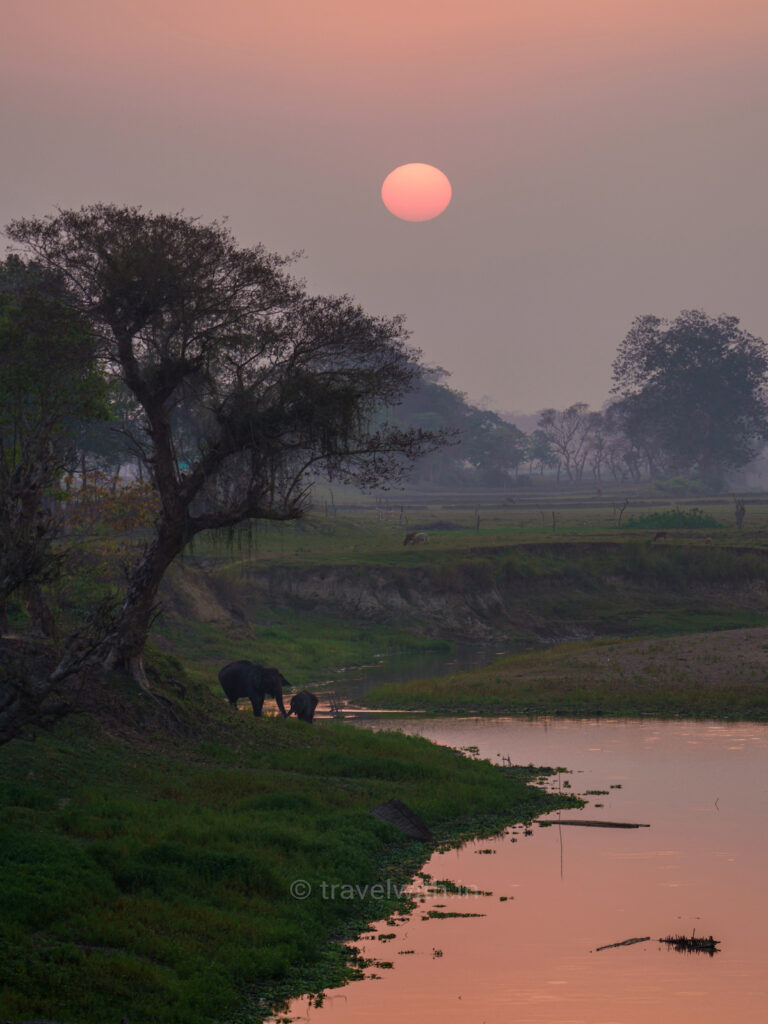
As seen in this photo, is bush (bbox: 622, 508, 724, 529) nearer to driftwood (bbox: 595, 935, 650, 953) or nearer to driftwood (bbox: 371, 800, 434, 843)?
driftwood (bbox: 371, 800, 434, 843)

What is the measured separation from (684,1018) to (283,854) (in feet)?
25.7

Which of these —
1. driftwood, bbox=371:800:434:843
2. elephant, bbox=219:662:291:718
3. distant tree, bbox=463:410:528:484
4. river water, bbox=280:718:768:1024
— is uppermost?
distant tree, bbox=463:410:528:484

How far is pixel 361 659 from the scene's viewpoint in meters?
54.5

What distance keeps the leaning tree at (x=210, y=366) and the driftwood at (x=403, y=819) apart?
7712mm

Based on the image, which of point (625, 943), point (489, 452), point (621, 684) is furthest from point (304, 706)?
point (489, 452)

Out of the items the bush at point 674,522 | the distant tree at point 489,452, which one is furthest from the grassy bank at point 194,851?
the distant tree at point 489,452

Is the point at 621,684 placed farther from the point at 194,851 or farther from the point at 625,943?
the point at 194,851

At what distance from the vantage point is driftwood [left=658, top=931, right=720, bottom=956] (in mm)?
16344

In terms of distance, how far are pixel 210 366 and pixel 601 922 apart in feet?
54.7

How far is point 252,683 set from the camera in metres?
35.1

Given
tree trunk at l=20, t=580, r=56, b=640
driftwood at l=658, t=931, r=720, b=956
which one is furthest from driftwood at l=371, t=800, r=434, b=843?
tree trunk at l=20, t=580, r=56, b=640

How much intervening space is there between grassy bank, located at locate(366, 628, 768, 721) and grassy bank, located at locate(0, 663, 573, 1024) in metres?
11.2

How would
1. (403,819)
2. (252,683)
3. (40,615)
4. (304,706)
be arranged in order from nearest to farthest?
(403,819) < (40,615) < (252,683) < (304,706)

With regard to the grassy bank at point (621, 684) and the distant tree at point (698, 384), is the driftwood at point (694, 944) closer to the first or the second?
the grassy bank at point (621, 684)
